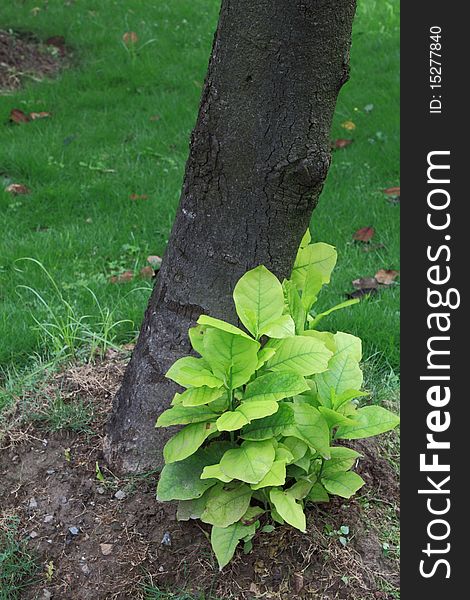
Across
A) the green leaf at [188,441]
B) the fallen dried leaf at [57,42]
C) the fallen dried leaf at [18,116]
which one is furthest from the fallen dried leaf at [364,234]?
the fallen dried leaf at [57,42]

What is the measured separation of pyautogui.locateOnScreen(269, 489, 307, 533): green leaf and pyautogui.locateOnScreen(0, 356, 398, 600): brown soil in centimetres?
19

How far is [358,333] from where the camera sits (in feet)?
11.6

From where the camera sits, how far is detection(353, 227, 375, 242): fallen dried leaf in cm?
441

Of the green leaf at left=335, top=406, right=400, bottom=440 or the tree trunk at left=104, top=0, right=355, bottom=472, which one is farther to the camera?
the green leaf at left=335, top=406, right=400, bottom=440

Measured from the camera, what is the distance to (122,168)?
514 centimetres

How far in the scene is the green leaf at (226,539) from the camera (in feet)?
6.89

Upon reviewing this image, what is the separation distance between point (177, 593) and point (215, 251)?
37.5 inches

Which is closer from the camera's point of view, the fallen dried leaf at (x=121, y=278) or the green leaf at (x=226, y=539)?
the green leaf at (x=226, y=539)

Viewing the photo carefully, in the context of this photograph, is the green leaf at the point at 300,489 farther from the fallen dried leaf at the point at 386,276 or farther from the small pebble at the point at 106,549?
the fallen dried leaf at the point at 386,276

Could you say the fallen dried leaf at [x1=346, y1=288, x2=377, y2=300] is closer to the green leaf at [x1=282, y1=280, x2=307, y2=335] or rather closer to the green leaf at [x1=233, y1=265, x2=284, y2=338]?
the green leaf at [x1=282, y1=280, x2=307, y2=335]

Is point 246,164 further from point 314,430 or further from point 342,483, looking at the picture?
point 342,483

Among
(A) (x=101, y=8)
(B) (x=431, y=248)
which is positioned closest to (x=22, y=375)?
(B) (x=431, y=248)

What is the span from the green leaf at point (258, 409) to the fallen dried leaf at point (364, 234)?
8.27 feet

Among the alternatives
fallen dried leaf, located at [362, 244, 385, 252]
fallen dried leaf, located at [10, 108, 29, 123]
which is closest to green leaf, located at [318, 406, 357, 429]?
fallen dried leaf, located at [362, 244, 385, 252]
